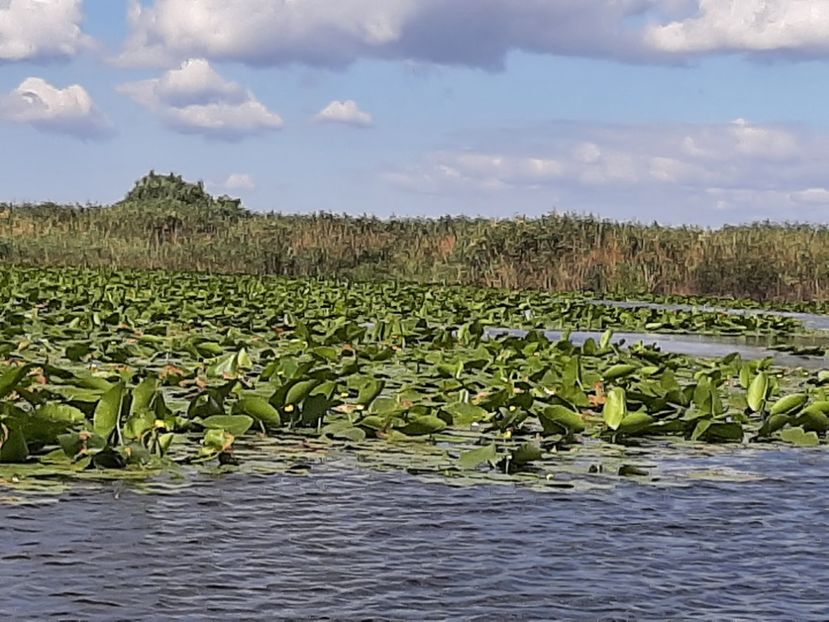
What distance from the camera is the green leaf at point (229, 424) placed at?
6324 millimetres

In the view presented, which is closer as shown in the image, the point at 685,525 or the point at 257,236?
the point at 685,525

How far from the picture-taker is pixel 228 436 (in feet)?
20.7

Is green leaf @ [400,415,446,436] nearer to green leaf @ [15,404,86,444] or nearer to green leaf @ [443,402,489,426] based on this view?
green leaf @ [443,402,489,426]

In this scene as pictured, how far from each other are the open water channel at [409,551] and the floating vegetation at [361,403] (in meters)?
0.37

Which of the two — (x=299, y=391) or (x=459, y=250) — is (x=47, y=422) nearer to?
(x=299, y=391)

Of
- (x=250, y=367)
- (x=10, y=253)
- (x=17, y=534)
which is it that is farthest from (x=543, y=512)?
(x=10, y=253)

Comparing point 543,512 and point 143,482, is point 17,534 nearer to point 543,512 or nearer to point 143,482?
point 143,482

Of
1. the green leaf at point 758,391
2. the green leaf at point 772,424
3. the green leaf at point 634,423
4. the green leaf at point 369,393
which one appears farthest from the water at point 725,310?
the green leaf at point 369,393

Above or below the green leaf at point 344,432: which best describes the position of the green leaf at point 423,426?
above

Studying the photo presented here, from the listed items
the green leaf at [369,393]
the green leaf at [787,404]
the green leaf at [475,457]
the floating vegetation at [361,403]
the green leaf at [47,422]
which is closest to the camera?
the green leaf at [47,422]

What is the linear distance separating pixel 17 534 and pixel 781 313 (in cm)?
2037

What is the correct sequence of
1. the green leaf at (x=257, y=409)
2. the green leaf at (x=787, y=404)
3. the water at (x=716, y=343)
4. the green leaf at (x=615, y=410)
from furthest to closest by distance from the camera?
the water at (x=716, y=343) < the green leaf at (x=787, y=404) < the green leaf at (x=615, y=410) < the green leaf at (x=257, y=409)

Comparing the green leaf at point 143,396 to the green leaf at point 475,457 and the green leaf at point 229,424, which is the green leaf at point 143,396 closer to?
the green leaf at point 229,424

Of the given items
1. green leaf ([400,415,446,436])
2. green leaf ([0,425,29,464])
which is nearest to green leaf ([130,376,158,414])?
green leaf ([0,425,29,464])
